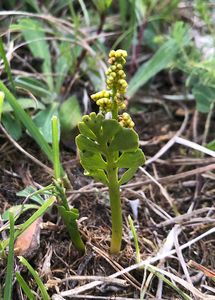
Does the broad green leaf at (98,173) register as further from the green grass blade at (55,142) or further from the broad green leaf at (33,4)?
the broad green leaf at (33,4)

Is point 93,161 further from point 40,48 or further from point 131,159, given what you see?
point 40,48

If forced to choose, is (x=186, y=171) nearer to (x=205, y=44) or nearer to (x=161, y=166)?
(x=161, y=166)

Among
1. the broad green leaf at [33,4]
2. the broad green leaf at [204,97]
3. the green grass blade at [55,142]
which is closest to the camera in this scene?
the green grass blade at [55,142]

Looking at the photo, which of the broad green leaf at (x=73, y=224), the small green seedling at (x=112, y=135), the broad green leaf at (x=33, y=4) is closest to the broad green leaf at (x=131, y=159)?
the small green seedling at (x=112, y=135)

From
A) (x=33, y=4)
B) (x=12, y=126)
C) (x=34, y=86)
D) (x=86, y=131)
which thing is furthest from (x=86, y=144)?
(x=33, y=4)

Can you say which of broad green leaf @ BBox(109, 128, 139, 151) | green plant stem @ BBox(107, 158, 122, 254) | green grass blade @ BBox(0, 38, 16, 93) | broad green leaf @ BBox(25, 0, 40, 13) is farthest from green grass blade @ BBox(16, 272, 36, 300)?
broad green leaf @ BBox(25, 0, 40, 13)

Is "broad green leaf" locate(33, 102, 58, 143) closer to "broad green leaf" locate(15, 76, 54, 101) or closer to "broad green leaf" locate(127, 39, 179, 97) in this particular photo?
"broad green leaf" locate(15, 76, 54, 101)

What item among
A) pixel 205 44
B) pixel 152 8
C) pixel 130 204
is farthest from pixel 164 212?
pixel 152 8
